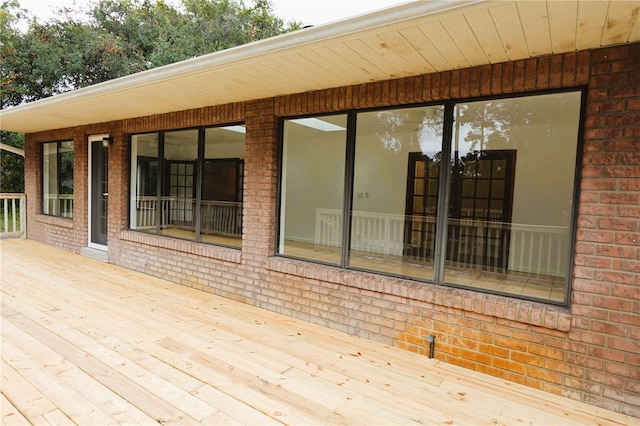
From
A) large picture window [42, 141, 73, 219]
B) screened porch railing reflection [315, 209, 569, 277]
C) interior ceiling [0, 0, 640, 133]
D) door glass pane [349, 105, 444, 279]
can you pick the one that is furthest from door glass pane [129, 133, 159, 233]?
door glass pane [349, 105, 444, 279]

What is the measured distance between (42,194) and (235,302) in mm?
6148

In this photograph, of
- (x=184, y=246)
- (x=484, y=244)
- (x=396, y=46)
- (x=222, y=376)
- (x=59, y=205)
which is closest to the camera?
(x=396, y=46)

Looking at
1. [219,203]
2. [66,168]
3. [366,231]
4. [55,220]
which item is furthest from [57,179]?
[366,231]

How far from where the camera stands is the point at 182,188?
5.52 m

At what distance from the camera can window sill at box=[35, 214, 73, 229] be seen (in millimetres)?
6801

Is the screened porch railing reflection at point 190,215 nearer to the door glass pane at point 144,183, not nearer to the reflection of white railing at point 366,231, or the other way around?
the door glass pane at point 144,183

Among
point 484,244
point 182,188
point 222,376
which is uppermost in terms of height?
point 182,188

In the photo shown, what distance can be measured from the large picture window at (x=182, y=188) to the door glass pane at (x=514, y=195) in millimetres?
2632

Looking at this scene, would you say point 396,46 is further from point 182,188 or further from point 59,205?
point 59,205

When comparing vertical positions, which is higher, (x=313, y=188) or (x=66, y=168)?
(x=66, y=168)

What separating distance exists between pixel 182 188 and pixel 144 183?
70cm

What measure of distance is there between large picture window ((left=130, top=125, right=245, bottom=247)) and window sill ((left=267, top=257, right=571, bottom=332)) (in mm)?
1374

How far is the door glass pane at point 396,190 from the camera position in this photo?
3.58 meters

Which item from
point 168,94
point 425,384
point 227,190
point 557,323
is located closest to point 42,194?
point 227,190
